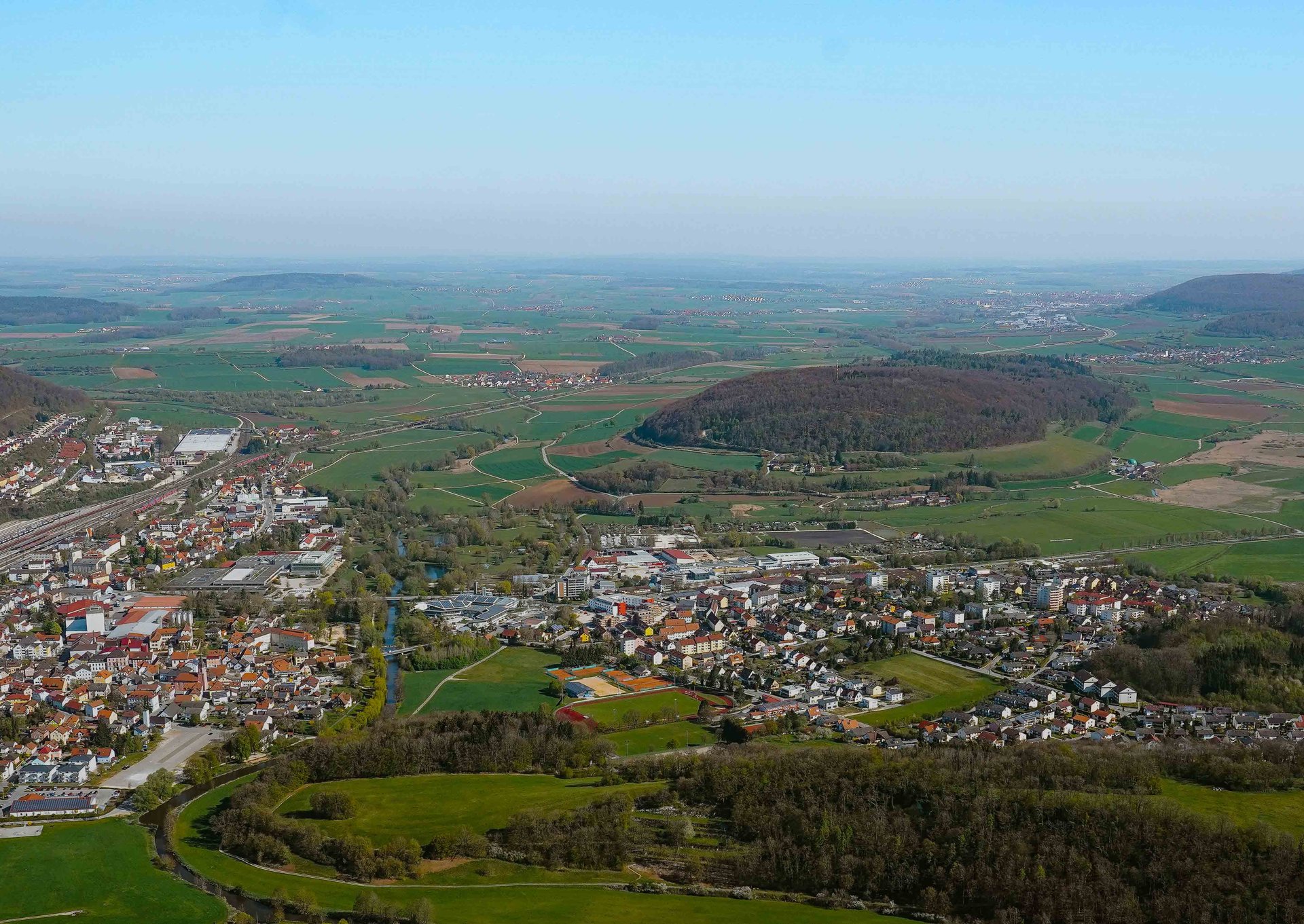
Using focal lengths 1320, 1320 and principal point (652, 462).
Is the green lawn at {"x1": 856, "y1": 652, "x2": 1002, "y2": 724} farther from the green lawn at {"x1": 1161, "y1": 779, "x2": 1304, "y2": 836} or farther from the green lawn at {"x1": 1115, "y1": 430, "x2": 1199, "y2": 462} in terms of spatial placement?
the green lawn at {"x1": 1115, "y1": 430, "x2": 1199, "y2": 462}

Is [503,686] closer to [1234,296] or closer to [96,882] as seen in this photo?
[96,882]

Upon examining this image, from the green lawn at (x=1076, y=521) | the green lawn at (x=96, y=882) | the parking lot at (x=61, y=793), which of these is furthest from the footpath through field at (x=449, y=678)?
the green lawn at (x=1076, y=521)

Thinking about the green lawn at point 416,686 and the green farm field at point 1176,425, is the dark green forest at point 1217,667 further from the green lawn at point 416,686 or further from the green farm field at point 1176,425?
the green farm field at point 1176,425

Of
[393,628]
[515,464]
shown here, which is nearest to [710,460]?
[515,464]

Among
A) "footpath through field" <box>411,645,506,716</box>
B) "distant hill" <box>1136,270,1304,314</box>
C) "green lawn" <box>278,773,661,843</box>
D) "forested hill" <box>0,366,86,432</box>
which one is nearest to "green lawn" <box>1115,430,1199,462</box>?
"footpath through field" <box>411,645,506,716</box>

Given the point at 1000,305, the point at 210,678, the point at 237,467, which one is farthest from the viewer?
the point at 1000,305

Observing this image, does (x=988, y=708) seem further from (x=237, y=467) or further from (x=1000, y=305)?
(x=1000, y=305)

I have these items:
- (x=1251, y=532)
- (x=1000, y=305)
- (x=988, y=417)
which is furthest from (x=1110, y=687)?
(x=1000, y=305)
